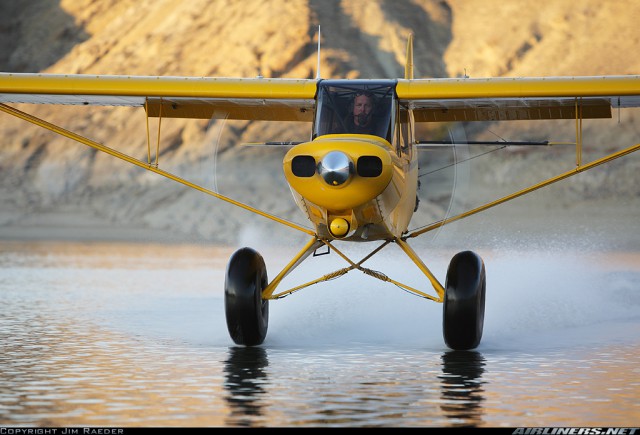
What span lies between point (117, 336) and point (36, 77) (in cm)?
302

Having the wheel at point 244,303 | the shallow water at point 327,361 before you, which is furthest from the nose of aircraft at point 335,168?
the wheel at point 244,303

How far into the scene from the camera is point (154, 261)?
3494 cm

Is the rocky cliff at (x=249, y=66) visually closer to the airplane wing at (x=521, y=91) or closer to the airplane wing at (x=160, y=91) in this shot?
the airplane wing at (x=160, y=91)

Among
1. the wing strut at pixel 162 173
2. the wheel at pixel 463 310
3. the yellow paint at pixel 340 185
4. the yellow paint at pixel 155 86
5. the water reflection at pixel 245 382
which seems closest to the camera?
the water reflection at pixel 245 382

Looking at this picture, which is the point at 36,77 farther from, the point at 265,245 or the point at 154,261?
the point at 265,245

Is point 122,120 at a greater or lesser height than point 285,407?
greater

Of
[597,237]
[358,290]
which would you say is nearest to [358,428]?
[358,290]

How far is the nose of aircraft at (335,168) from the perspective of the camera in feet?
35.5

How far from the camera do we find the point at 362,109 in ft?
40.5

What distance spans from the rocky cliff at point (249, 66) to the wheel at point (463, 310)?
4345 centimetres

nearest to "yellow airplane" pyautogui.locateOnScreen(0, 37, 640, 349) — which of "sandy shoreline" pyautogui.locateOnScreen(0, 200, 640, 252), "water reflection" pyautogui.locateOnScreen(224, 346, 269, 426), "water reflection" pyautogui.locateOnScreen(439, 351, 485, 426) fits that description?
"water reflection" pyautogui.locateOnScreen(439, 351, 485, 426)

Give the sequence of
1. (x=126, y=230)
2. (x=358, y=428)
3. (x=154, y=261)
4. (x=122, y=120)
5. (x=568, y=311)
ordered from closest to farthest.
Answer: (x=358, y=428), (x=568, y=311), (x=154, y=261), (x=126, y=230), (x=122, y=120)

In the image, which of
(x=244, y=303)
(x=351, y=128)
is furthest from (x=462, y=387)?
(x=351, y=128)

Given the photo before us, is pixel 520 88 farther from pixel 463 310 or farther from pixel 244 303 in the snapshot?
pixel 244 303
